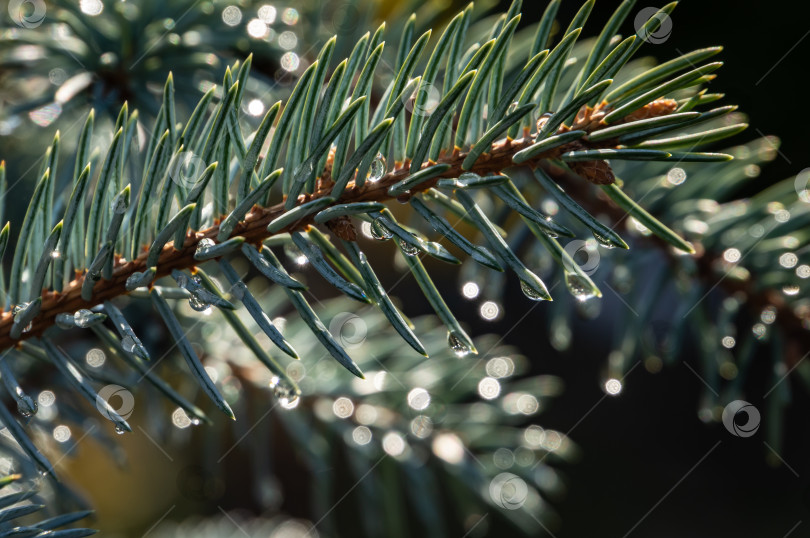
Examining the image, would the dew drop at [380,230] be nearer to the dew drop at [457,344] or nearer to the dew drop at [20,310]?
the dew drop at [457,344]

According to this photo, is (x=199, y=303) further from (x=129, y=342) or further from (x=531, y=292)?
(x=531, y=292)

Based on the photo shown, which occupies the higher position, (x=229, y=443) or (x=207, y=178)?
(x=207, y=178)

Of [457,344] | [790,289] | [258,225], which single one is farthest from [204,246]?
[790,289]

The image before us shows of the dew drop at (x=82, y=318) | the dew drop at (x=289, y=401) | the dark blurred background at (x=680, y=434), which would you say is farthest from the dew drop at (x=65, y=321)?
the dark blurred background at (x=680, y=434)

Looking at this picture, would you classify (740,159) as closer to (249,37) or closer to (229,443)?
(249,37)

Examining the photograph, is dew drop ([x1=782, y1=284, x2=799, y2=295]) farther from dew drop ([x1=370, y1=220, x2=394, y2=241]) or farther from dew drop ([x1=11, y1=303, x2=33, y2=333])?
dew drop ([x1=11, y1=303, x2=33, y2=333])

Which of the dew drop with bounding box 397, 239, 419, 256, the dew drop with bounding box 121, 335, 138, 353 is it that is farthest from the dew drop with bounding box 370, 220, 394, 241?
the dew drop with bounding box 121, 335, 138, 353

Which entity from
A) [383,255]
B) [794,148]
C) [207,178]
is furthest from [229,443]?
[794,148]
